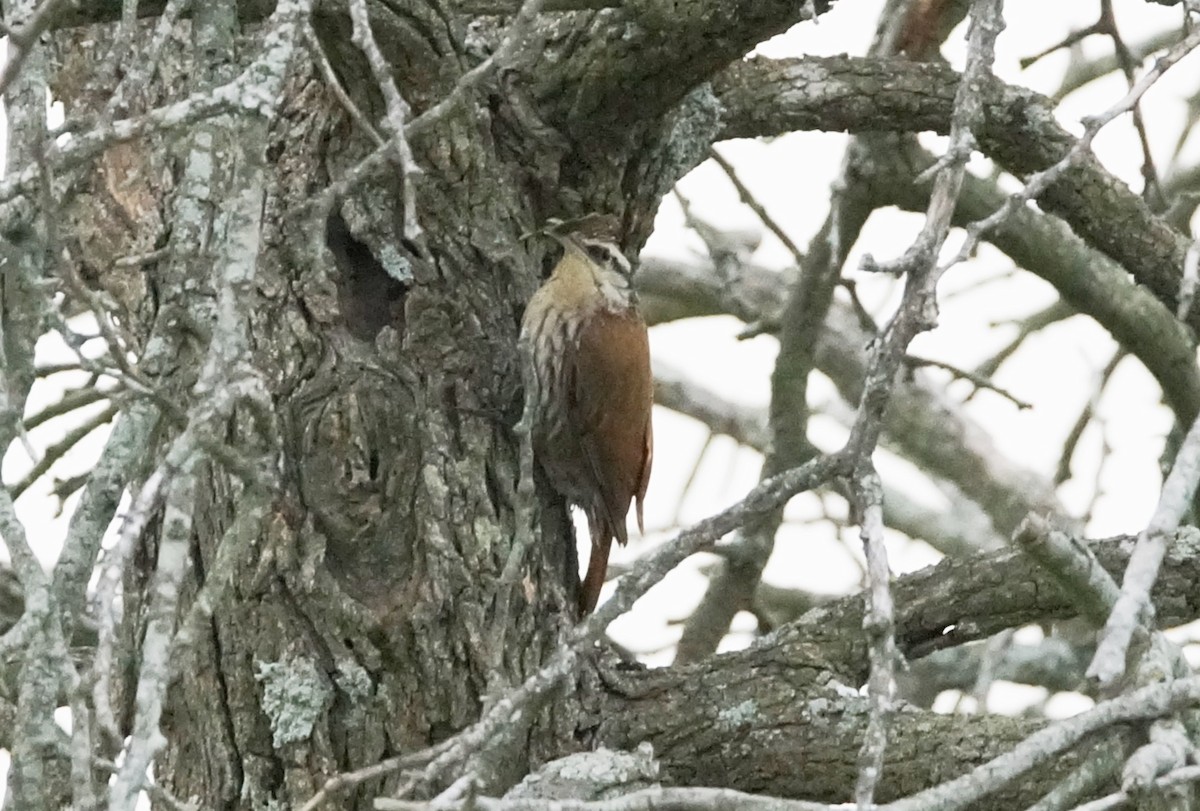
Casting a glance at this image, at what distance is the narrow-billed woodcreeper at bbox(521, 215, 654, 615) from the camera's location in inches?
148

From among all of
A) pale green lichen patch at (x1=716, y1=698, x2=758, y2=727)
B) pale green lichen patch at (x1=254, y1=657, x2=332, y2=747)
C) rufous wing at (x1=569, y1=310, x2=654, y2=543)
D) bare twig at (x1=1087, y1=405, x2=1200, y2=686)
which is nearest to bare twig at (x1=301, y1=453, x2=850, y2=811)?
bare twig at (x1=1087, y1=405, x2=1200, y2=686)

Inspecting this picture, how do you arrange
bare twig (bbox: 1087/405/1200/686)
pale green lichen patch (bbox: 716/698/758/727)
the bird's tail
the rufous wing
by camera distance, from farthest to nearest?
the rufous wing, the bird's tail, pale green lichen patch (bbox: 716/698/758/727), bare twig (bbox: 1087/405/1200/686)

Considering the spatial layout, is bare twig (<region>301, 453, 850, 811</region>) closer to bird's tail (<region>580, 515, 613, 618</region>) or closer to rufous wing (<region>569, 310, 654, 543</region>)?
bird's tail (<region>580, 515, 613, 618</region>)

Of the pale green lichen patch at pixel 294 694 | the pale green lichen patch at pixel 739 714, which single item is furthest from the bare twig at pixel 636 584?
the pale green lichen patch at pixel 739 714

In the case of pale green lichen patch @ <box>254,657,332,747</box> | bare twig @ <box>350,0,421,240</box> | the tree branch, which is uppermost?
the tree branch

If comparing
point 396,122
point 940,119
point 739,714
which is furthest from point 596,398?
point 396,122

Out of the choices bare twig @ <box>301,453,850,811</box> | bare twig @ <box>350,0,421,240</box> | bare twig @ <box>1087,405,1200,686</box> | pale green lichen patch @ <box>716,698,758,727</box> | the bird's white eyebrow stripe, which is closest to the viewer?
bare twig @ <box>1087,405,1200,686</box>

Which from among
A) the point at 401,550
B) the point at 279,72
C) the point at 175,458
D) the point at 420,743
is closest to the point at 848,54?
the point at 401,550

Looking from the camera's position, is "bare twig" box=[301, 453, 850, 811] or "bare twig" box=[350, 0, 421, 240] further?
"bare twig" box=[301, 453, 850, 811]

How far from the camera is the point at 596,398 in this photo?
4.19m

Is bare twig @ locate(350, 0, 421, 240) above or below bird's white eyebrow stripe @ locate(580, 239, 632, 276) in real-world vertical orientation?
below

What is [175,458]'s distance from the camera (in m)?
1.60

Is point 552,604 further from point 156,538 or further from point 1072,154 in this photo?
point 1072,154

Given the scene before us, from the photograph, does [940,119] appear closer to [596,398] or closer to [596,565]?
[596,398]
